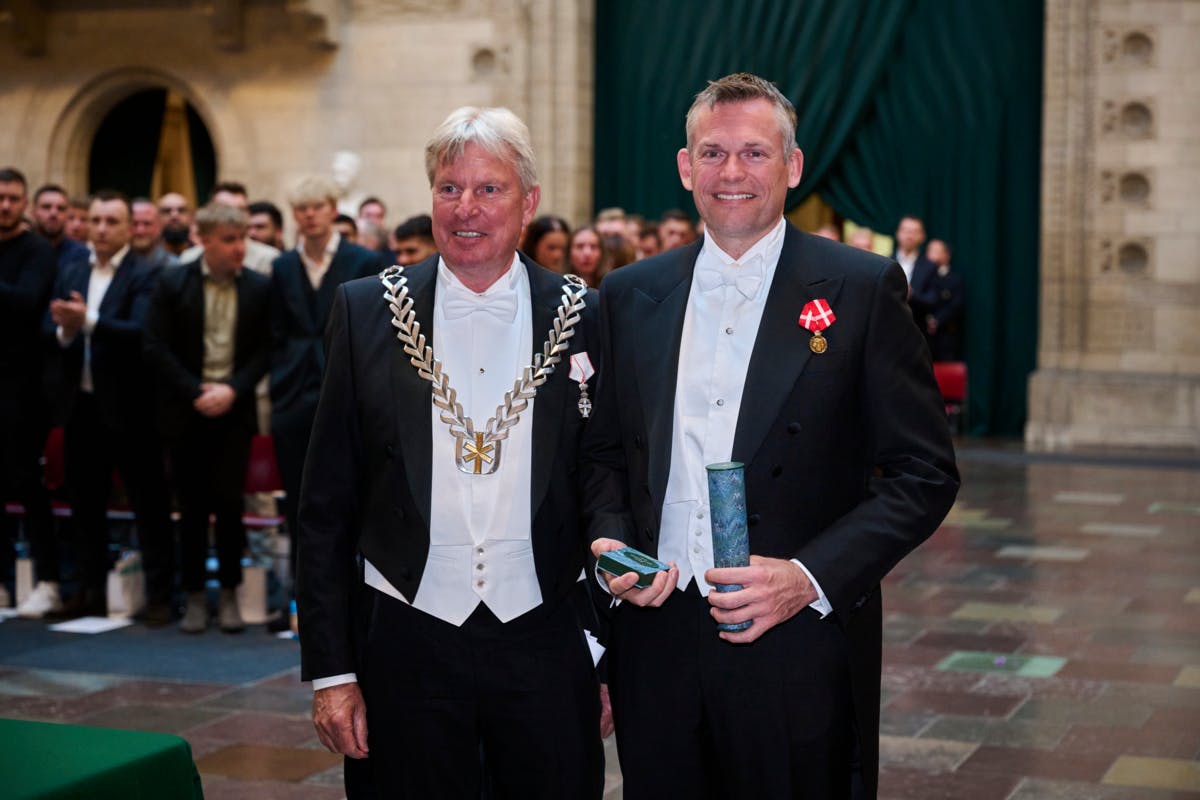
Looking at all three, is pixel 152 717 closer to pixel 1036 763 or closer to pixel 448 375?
pixel 1036 763

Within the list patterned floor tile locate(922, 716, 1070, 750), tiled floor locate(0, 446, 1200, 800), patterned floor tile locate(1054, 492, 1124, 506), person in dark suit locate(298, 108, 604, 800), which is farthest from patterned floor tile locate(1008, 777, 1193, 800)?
patterned floor tile locate(1054, 492, 1124, 506)

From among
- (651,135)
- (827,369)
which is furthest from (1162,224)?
(827,369)

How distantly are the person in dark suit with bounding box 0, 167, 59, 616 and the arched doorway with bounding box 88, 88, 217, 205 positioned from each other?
29.7 feet

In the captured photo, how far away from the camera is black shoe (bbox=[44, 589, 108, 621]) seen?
7.16 metres

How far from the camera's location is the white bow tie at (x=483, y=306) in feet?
10.0

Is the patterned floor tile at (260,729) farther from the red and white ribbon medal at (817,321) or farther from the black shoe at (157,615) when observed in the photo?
the red and white ribbon medal at (817,321)

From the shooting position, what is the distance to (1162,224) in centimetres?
1333

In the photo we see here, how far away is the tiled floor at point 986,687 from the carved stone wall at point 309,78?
7.11 meters

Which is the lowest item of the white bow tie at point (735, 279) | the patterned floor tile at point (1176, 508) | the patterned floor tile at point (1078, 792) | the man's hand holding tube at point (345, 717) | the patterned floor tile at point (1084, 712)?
the patterned floor tile at point (1078, 792)

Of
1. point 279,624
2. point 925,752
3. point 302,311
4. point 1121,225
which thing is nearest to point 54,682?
point 279,624

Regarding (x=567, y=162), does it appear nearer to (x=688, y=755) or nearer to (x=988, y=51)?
(x=988, y=51)

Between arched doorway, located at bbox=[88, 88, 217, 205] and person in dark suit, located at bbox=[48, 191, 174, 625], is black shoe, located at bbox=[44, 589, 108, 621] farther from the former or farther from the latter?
arched doorway, located at bbox=[88, 88, 217, 205]

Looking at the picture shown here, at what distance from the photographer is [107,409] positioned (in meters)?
7.05

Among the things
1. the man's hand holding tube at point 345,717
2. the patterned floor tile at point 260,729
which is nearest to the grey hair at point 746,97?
the man's hand holding tube at point 345,717
